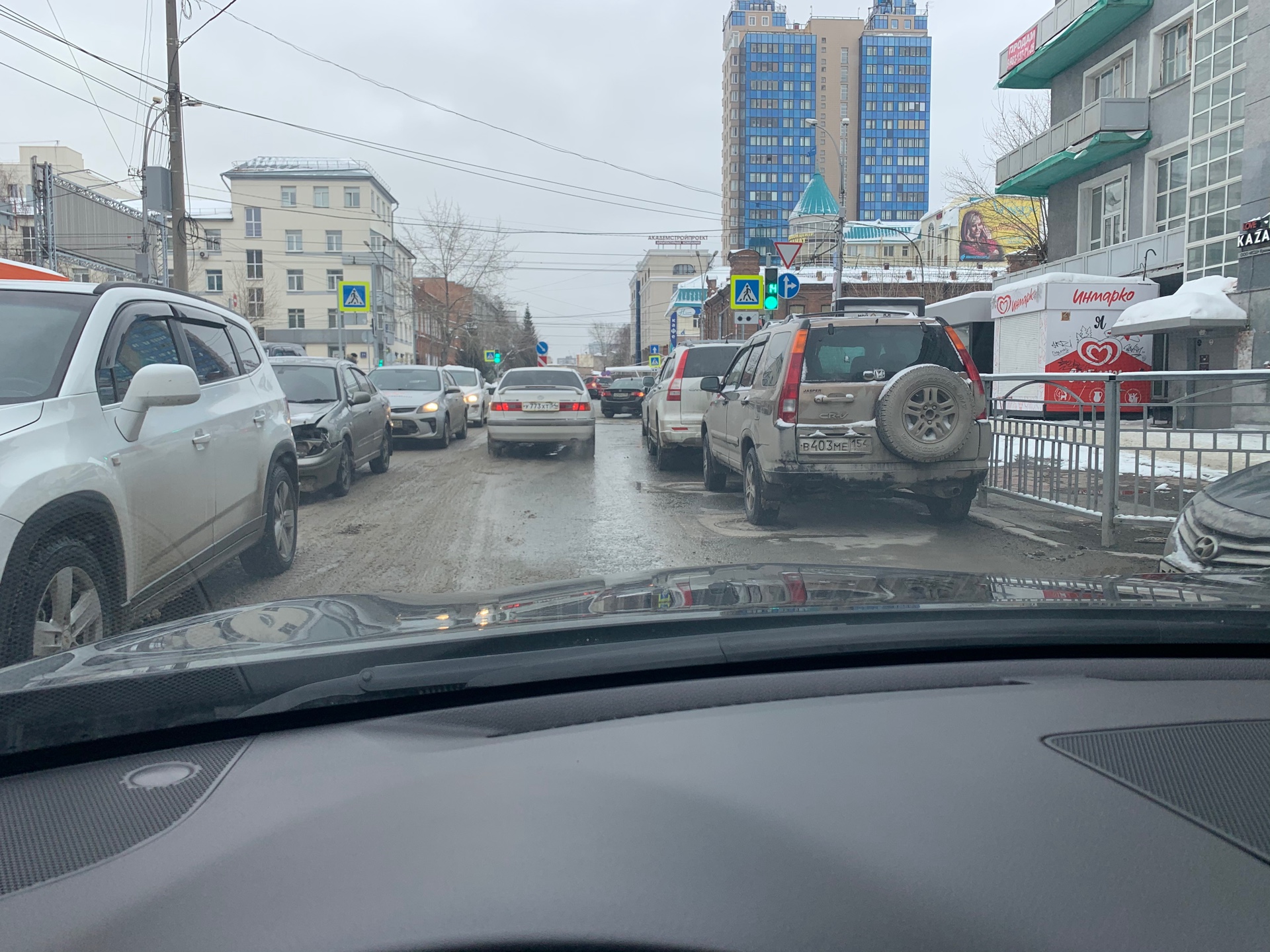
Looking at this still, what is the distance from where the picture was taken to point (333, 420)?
410 inches

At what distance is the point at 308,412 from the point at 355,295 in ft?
55.3

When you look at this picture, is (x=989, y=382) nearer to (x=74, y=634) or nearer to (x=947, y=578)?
(x=947, y=578)

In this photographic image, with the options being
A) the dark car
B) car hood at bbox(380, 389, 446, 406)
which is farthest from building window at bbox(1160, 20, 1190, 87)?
car hood at bbox(380, 389, 446, 406)

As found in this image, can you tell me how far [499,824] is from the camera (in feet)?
4.67

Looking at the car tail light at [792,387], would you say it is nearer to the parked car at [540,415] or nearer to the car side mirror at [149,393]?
the car side mirror at [149,393]

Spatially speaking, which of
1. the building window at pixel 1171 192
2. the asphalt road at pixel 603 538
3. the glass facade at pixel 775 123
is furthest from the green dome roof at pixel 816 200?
the glass facade at pixel 775 123

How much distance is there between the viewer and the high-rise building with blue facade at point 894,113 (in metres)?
156

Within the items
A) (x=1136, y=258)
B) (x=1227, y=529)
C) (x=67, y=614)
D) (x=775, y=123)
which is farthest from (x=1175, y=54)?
(x=775, y=123)

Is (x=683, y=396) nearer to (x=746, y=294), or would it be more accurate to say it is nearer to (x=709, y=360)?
(x=709, y=360)

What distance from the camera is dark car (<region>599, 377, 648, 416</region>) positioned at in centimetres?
3067

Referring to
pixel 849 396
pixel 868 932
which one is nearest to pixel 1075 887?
pixel 868 932

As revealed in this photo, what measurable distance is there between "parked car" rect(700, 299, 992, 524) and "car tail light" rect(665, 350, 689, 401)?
501 cm

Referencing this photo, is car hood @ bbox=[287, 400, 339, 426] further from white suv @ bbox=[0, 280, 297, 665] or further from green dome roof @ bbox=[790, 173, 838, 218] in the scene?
green dome roof @ bbox=[790, 173, 838, 218]

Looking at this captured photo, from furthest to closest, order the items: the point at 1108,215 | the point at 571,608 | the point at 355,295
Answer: the point at 1108,215 → the point at 355,295 → the point at 571,608
